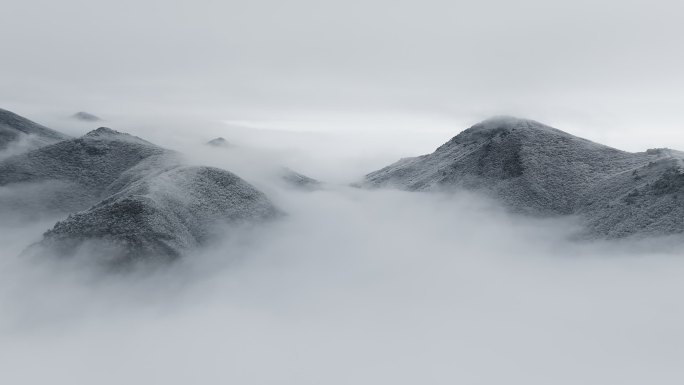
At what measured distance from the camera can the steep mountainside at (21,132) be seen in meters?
71.9

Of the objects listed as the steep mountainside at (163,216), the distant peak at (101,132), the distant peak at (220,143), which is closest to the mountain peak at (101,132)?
the distant peak at (101,132)

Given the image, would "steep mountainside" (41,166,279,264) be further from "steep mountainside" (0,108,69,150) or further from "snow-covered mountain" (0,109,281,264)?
"steep mountainside" (0,108,69,150)

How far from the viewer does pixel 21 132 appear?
2990 inches

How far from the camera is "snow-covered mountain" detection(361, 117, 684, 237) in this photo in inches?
1722

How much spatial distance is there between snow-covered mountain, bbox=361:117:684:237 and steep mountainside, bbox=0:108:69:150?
45.5 meters

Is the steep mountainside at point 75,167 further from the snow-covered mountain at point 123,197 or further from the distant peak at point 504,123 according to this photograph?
the distant peak at point 504,123

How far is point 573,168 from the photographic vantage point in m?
55.7

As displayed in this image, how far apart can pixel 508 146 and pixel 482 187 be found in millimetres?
6751

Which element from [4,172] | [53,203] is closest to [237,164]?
[53,203]

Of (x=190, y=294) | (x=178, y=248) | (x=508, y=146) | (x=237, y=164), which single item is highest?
(x=508, y=146)

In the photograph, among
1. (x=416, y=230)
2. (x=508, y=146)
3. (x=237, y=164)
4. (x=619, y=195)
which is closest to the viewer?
(x=619, y=195)

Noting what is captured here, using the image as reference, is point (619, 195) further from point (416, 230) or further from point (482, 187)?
point (416, 230)

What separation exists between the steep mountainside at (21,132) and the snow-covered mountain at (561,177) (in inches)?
1790

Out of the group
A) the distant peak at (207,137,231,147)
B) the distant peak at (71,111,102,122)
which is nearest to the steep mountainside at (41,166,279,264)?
the distant peak at (207,137,231,147)
